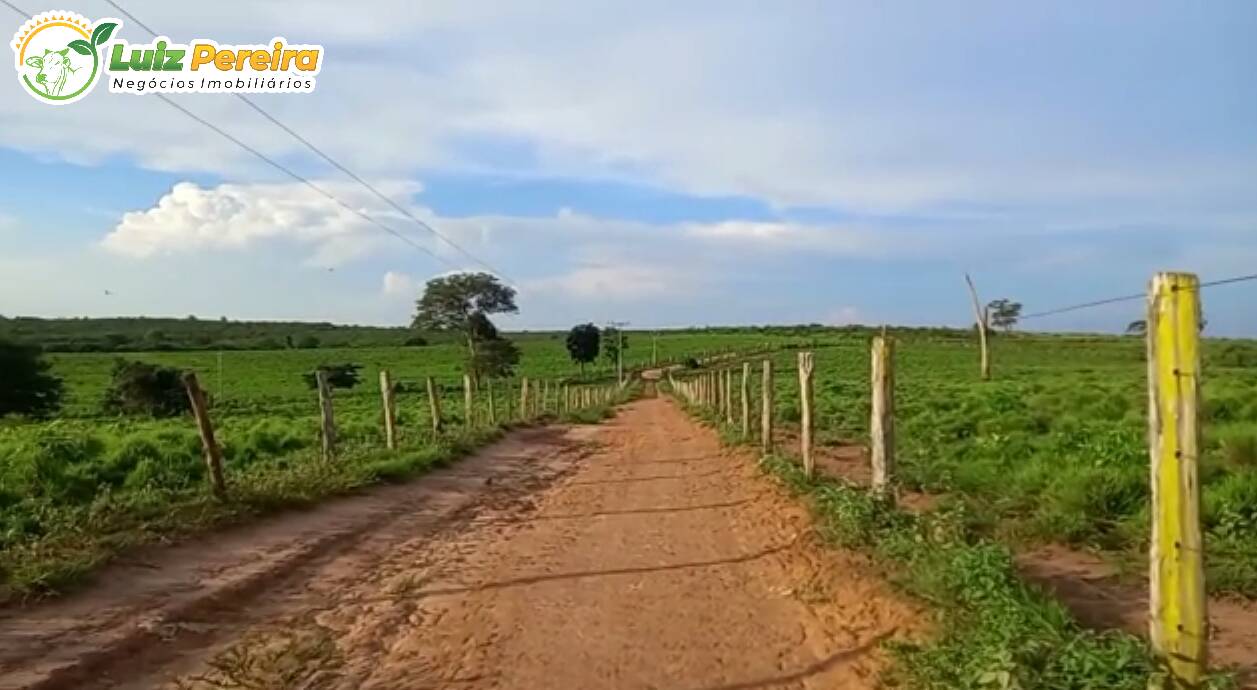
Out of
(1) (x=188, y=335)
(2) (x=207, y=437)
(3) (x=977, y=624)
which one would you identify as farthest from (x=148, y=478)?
(1) (x=188, y=335)

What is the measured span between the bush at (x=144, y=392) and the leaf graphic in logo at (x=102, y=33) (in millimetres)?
35752

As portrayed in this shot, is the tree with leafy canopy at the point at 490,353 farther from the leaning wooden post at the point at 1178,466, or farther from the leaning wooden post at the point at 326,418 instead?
the leaning wooden post at the point at 1178,466

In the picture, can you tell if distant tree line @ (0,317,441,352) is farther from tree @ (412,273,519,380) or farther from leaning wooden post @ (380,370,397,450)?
leaning wooden post @ (380,370,397,450)

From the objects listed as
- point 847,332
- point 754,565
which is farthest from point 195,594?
point 847,332

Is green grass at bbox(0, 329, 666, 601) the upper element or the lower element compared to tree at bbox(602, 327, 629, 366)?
lower

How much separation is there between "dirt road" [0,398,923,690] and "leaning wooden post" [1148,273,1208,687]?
5.13ft

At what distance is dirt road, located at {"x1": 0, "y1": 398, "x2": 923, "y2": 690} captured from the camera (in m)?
5.80

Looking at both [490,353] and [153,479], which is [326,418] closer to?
[153,479]

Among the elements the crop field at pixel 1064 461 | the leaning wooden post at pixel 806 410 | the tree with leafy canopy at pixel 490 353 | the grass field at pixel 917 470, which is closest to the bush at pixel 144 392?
the grass field at pixel 917 470

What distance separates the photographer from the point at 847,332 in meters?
119

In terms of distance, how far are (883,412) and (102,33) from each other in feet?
32.5

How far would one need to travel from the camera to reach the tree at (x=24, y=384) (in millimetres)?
43344

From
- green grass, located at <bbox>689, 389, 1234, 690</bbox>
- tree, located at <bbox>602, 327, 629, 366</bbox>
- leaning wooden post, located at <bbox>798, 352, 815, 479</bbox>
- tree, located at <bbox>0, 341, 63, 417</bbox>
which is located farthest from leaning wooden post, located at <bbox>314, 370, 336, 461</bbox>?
tree, located at <bbox>602, 327, 629, 366</bbox>

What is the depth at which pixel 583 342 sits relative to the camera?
87875 mm
